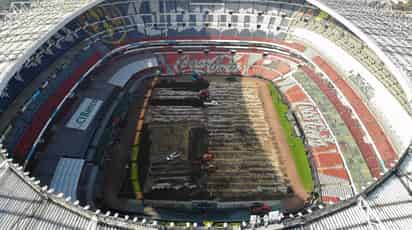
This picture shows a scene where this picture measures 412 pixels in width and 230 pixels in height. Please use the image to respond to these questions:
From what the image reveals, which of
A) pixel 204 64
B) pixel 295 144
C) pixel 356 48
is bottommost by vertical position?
pixel 295 144

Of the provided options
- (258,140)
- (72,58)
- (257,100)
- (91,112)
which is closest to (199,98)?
(257,100)

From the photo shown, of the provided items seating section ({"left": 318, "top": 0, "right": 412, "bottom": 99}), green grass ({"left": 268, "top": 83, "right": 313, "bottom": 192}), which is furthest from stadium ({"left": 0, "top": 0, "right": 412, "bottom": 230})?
seating section ({"left": 318, "top": 0, "right": 412, "bottom": 99})

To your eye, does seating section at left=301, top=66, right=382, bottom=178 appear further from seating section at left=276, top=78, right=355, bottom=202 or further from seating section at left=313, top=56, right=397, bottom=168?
seating section at left=276, top=78, right=355, bottom=202

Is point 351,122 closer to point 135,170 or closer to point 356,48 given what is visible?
point 356,48

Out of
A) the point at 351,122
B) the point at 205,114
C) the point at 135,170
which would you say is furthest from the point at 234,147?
the point at 351,122

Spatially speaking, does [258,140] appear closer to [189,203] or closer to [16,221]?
[189,203]
